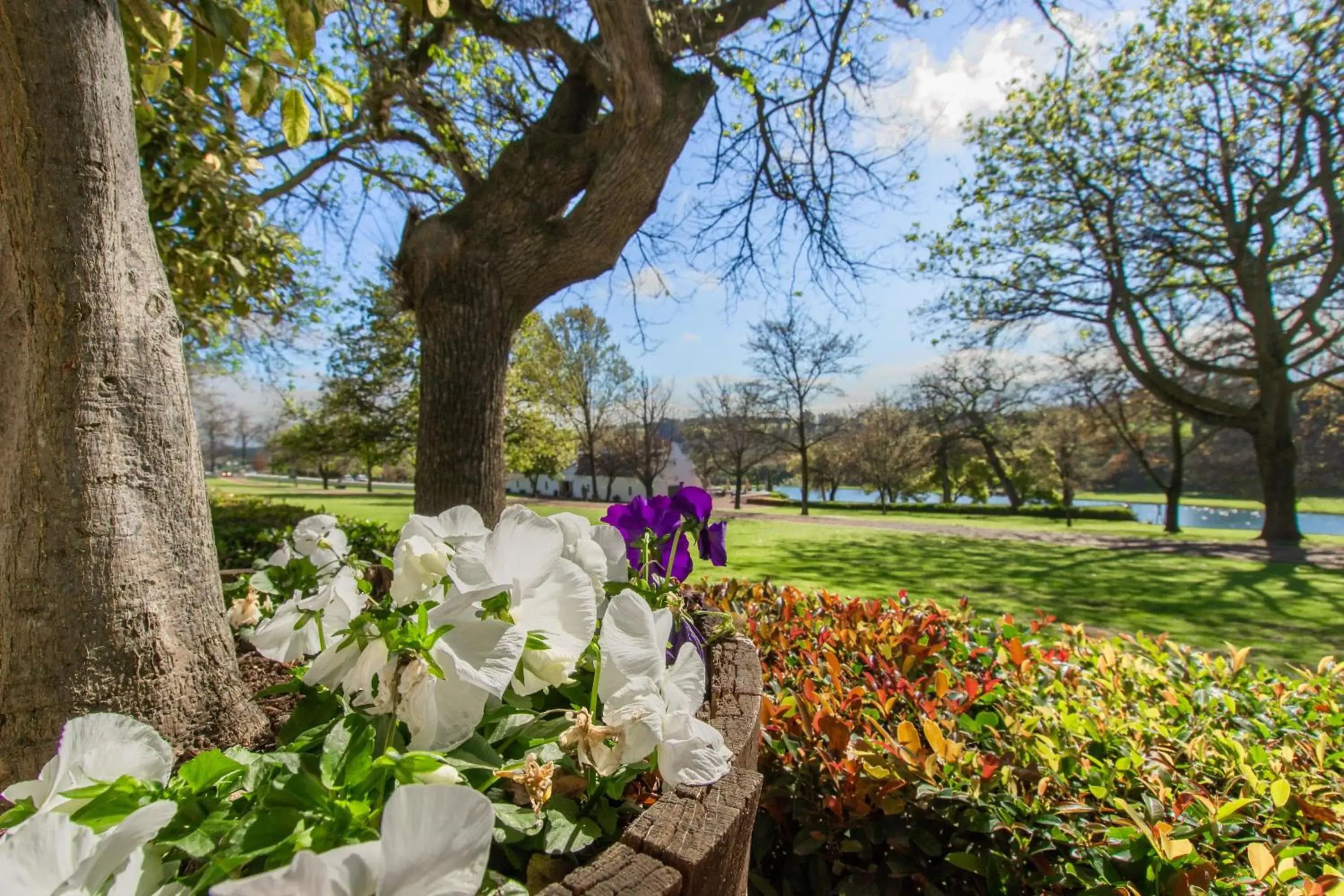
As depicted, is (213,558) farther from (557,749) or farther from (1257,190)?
(1257,190)

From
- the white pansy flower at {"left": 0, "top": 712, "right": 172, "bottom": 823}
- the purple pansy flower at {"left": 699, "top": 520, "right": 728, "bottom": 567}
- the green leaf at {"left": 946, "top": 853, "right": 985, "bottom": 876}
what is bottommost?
the green leaf at {"left": 946, "top": 853, "right": 985, "bottom": 876}

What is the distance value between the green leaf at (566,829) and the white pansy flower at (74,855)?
0.40 m

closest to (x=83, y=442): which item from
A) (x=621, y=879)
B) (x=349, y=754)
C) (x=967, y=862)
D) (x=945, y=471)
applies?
(x=349, y=754)

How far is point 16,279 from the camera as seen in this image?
3.90 feet

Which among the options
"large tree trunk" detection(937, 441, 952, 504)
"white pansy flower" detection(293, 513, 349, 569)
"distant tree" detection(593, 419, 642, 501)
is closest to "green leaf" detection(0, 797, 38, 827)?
"white pansy flower" detection(293, 513, 349, 569)

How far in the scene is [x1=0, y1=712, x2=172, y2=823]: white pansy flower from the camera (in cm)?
60

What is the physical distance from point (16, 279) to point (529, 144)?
3014 millimetres

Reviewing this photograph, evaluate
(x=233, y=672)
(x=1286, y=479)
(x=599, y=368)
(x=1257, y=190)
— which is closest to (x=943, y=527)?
(x=1286, y=479)

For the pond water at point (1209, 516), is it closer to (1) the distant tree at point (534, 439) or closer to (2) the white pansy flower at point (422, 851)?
(1) the distant tree at point (534, 439)

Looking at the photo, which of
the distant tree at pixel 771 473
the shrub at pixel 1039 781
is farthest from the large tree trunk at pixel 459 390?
the distant tree at pixel 771 473

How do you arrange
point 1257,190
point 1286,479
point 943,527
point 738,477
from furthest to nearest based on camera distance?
point 738,477, point 943,527, point 1286,479, point 1257,190

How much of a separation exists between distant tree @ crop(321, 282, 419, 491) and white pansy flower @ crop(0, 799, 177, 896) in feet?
71.9

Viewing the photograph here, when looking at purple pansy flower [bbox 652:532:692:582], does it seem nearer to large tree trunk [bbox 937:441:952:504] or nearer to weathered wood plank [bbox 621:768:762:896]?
weathered wood plank [bbox 621:768:762:896]

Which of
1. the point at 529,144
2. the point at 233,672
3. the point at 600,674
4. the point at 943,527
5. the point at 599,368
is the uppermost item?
the point at 599,368
